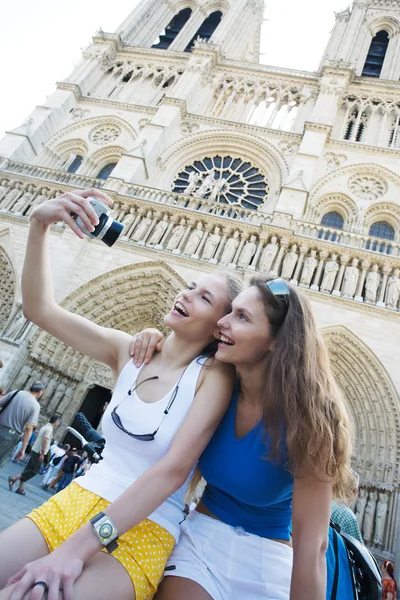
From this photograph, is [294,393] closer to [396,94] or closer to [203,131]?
[203,131]

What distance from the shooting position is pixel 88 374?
29.3 ft

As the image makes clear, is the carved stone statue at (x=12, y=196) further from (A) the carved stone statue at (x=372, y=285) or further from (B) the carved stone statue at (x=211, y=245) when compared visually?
(A) the carved stone statue at (x=372, y=285)

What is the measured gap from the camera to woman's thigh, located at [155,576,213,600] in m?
1.15

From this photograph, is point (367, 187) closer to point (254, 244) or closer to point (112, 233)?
point (254, 244)

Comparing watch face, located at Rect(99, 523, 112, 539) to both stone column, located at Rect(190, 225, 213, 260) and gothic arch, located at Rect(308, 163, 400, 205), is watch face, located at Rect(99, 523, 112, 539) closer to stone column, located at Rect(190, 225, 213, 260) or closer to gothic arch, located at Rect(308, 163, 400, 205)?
stone column, located at Rect(190, 225, 213, 260)

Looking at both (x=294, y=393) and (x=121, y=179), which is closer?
(x=294, y=393)

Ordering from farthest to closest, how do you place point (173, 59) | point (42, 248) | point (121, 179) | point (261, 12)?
point (261, 12)
point (173, 59)
point (121, 179)
point (42, 248)

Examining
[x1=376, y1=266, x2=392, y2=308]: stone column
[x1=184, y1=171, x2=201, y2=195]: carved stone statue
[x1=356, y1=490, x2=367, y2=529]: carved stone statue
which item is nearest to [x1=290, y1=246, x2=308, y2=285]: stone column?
[x1=376, y1=266, x2=392, y2=308]: stone column

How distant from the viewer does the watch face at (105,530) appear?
3.29 feet

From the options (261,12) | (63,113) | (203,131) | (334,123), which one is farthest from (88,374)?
(261,12)

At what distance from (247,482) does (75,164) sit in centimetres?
1426

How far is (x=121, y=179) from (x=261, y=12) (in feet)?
55.8

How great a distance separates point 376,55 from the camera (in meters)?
16.2

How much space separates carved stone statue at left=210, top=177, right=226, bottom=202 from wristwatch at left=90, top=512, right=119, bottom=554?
1069 cm
